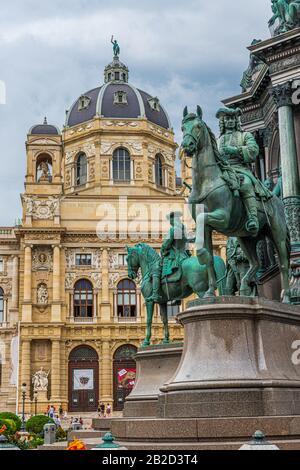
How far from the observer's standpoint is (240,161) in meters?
11.6

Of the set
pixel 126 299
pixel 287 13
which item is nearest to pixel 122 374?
pixel 126 299

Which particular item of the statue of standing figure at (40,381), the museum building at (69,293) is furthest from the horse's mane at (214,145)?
the statue of standing figure at (40,381)

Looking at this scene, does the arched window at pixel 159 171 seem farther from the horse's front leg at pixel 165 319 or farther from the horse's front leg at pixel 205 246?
the horse's front leg at pixel 205 246

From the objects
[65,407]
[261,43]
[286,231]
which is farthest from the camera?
[65,407]

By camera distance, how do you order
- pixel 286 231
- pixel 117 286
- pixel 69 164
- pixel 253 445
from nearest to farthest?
pixel 253 445 → pixel 286 231 → pixel 117 286 → pixel 69 164

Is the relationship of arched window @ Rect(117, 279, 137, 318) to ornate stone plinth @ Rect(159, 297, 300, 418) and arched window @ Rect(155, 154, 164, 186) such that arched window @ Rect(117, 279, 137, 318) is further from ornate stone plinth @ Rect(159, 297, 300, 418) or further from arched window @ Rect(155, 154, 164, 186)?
ornate stone plinth @ Rect(159, 297, 300, 418)

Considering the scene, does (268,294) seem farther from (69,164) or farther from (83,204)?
(69,164)

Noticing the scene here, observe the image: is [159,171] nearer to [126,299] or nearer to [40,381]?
[126,299]

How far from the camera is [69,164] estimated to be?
69.9m

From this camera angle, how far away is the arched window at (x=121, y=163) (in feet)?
222

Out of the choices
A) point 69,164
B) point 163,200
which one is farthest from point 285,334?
point 69,164

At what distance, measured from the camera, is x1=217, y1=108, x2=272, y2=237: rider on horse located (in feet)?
35.7

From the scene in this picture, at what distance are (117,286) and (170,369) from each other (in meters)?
45.6

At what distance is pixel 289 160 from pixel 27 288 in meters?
43.2
